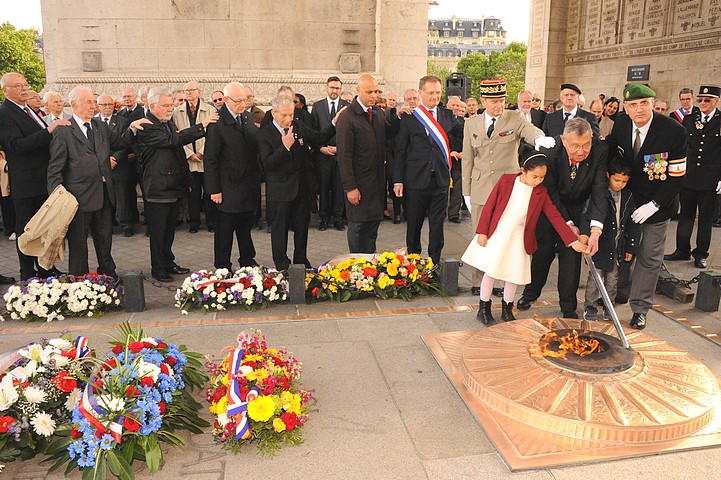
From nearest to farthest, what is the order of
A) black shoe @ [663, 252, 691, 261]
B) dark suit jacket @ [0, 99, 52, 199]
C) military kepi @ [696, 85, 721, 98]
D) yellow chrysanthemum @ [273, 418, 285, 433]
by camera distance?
yellow chrysanthemum @ [273, 418, 285, 433] → dark suit jacket @ [0, 99, 52, 199] → black shoe @ [663, 252, 691, 261] → military kepi @ [696, 85, 721, 98]

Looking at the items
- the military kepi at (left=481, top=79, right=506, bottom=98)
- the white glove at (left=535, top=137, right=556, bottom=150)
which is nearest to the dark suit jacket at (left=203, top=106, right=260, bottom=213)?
the military kepi at (left=481, top=79, right=506, bottom=98)

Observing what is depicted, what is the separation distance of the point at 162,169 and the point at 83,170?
83 cm

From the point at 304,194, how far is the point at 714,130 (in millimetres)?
5495

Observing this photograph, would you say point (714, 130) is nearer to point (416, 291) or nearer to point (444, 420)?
point (416, 291)

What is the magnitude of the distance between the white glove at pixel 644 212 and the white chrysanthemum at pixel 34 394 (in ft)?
15.1

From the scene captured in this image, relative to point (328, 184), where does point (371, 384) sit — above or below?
below

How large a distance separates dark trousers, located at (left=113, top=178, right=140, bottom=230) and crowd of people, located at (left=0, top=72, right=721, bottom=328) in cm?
150

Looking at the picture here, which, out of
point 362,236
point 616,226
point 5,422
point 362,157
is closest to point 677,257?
point 616,226

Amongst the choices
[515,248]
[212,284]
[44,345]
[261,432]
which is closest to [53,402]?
[44,345]

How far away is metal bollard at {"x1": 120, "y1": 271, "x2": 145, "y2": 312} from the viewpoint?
5.47 meters

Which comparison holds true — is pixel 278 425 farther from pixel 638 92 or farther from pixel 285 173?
pixel 638 92

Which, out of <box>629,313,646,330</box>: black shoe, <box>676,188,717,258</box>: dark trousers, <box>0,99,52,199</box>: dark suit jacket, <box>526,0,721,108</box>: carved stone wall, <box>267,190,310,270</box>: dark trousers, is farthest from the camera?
<box>526,0,721,108</box>: carved stone wall

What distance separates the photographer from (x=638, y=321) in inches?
203

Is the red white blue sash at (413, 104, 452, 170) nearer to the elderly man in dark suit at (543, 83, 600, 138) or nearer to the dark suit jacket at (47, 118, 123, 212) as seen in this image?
the elderly man in dark suit at (543, 83, 600, 138)
